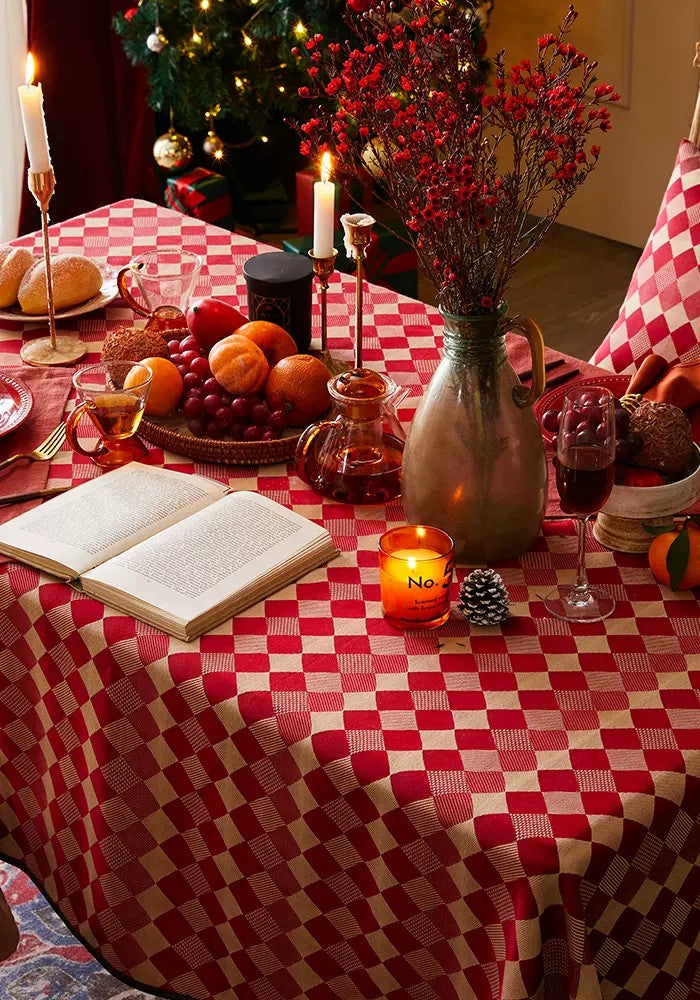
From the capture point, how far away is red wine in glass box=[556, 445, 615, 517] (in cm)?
127

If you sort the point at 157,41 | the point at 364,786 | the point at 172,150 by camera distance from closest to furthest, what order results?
the point at 364,786 → the point at 157,41 → the point at 172,150

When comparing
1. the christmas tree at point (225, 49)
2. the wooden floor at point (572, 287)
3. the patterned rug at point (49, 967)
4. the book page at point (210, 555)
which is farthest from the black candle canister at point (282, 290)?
the wooden floor at point (572, 287)

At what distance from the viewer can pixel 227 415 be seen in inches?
64.7

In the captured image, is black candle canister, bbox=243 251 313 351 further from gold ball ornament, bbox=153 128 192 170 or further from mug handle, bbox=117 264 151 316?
gold ball ornament, bbox=153 128 192 170

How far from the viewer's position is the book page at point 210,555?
1.37 metres

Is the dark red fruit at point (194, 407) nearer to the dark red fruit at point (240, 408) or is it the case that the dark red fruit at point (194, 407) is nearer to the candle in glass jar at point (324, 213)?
the dark red fruit at point (240, 408)

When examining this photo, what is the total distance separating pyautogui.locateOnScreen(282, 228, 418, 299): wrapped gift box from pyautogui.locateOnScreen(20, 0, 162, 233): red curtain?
78cm

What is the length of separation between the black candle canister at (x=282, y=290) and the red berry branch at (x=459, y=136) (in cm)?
47

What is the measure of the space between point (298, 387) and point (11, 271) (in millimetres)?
620

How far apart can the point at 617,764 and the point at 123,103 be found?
3.07 metres

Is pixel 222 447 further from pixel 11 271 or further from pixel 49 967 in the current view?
pixel 49 967

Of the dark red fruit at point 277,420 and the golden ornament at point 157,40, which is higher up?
the golden ornament at point 157,40

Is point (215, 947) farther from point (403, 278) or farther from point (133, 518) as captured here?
point (403, 278)

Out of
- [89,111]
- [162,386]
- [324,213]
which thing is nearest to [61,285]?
[162,386]
